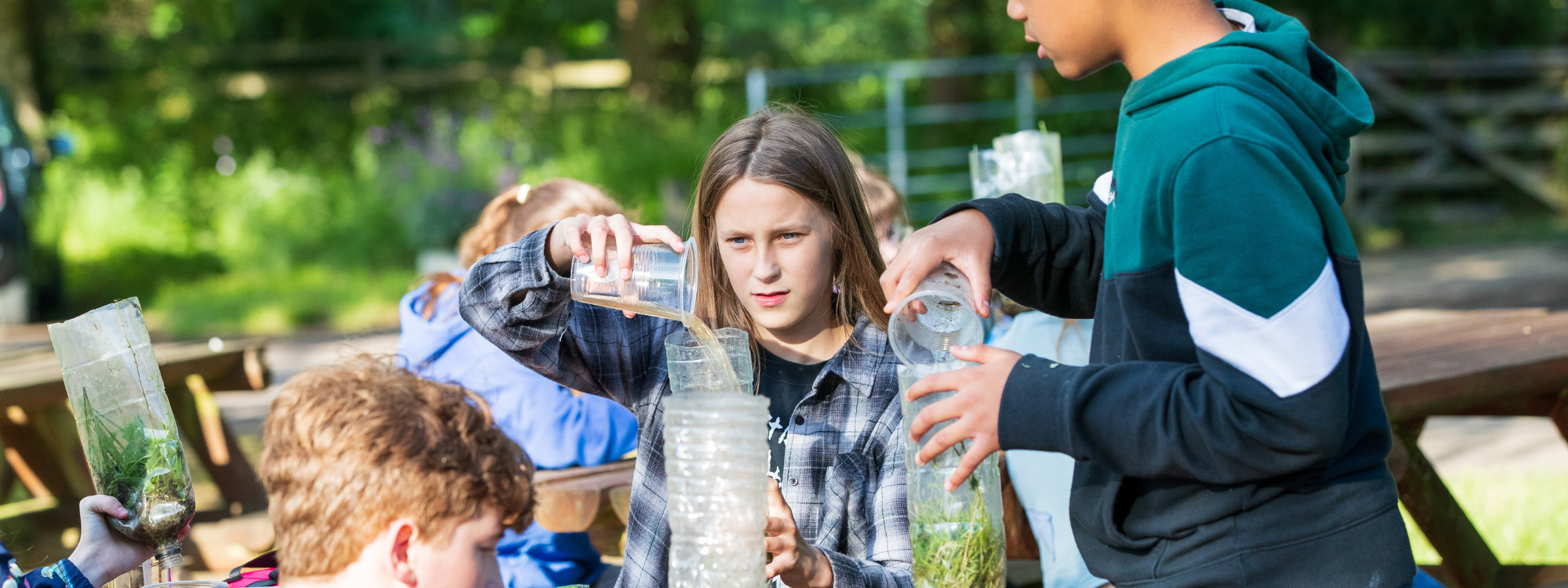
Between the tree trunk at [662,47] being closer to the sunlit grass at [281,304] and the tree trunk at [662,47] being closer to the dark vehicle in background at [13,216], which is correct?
the sunlit grass at [281,304]

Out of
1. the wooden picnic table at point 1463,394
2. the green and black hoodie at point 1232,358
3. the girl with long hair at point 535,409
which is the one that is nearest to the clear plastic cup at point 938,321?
the green and black hoodie at point 1232,358

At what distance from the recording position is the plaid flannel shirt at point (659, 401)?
2.08 metres

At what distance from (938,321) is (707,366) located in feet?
1.16

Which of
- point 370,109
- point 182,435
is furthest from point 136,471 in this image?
point 370,109

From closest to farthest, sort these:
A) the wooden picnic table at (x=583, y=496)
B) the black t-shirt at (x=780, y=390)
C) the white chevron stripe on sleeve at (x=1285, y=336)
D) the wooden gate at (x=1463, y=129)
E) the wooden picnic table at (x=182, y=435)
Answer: the white chevron stripe on sleeve at (x=1285, y=336) → the black t-shirt at (x=780, y=390) → the wooden picnic table at (x=583, y=496) → the wooden picnic table at (x=182, y=435) → the wooden gate at (x=1463, y=129)

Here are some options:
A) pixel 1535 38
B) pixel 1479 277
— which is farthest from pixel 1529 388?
pixel 1535 38

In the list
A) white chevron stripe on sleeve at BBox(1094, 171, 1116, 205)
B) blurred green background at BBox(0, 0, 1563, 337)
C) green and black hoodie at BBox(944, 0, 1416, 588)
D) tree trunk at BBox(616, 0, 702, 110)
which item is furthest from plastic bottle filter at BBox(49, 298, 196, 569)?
tree trunk at BBox(616, 0, 702, 110)

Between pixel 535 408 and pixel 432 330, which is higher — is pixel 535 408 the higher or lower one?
the lower one

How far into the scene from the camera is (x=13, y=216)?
10000 millimetres

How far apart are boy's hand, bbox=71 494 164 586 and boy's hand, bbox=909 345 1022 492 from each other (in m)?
1.37

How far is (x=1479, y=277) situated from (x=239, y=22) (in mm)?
14838

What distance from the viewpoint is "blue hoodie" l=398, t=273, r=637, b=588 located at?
3111mm

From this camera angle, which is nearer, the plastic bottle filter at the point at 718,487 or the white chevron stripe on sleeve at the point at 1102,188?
the plastic bottle filter at the point at 718,487

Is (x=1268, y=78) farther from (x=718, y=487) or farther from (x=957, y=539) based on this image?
(x=718, y=487)
